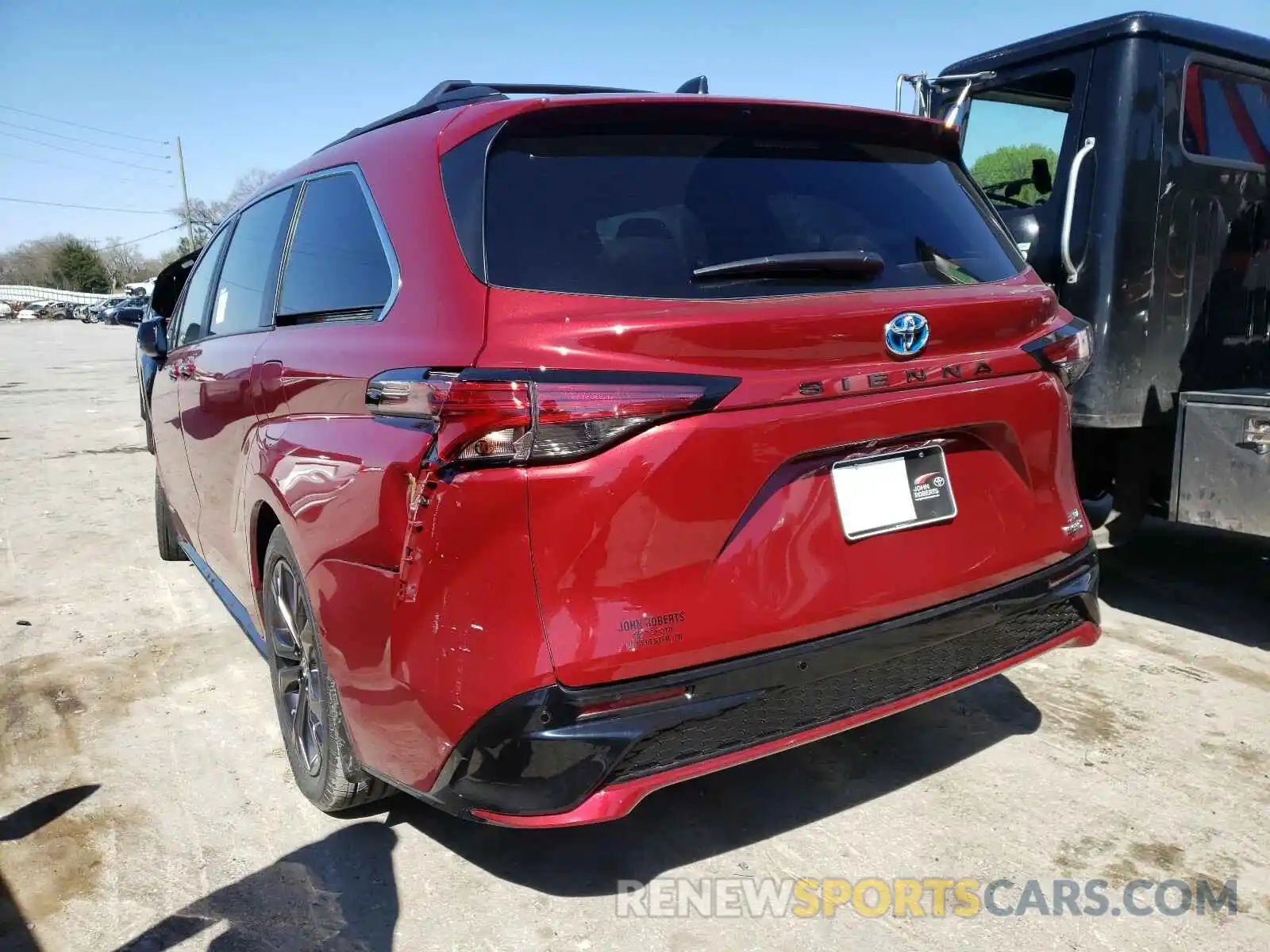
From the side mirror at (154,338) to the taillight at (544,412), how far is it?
327 cm

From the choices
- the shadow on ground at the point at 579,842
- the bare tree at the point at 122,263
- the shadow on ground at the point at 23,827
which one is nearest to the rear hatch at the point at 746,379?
the shadow on ground at the point at 579,842

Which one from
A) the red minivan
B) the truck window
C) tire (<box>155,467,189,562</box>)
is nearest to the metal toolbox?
the truck window

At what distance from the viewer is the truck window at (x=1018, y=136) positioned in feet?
14.8

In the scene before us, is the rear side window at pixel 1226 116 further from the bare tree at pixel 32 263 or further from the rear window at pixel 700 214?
the bare tree at pixel 32 263

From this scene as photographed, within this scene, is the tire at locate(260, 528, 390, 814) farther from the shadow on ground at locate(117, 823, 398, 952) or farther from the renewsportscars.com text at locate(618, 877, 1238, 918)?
the renewsportscars.com text at locate(618, 877, 1238, 918)

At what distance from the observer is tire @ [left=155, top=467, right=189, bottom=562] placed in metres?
5.42

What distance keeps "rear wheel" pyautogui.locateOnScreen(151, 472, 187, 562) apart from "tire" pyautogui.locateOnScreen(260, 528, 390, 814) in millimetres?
2537

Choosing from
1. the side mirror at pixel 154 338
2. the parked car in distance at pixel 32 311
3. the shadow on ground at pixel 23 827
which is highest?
the side mirror at pixel 154 338

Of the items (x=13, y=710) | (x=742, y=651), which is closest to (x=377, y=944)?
(x=742, y=651)

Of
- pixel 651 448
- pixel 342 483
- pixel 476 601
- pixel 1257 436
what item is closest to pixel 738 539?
pixel 651 448

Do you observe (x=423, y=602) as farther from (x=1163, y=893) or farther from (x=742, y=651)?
(x=1163, y=893)

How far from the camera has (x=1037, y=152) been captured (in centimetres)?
494

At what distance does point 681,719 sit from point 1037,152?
400 cm

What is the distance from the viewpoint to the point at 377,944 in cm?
235
